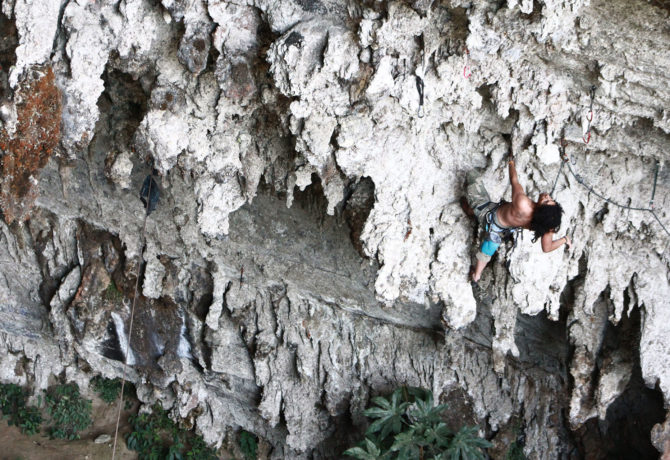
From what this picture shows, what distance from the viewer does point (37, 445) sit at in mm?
8320

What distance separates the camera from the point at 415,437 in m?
5.59

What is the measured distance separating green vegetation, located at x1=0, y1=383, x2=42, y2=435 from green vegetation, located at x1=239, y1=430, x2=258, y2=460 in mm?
3005

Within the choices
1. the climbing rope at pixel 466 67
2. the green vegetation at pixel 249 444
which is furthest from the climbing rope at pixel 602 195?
the green vegetation at pixel 249 444

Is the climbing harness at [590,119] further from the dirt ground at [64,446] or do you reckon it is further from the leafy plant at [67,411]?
the leafy plant at [67,411]

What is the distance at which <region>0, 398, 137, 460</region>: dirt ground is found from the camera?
816 centimetres

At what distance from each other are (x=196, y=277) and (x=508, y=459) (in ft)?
13.6

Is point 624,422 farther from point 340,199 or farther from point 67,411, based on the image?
point 67,411

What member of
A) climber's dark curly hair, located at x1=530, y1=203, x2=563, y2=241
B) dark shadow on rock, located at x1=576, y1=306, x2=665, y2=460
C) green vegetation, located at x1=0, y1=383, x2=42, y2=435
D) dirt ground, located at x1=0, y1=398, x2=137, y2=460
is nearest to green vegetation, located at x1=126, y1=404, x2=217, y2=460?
dirt ground, located at x1=0, y1=398, x2=137, y2=460

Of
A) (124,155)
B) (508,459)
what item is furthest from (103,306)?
(508,459)

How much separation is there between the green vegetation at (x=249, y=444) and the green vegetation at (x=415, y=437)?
264cm

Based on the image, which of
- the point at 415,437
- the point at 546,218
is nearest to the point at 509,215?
the point at 546,218

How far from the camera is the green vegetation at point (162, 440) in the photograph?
809 centimetres

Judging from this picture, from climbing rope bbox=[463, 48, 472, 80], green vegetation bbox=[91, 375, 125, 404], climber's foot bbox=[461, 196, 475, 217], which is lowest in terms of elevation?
green vegetation bbox=[91, 375, 125, 404]

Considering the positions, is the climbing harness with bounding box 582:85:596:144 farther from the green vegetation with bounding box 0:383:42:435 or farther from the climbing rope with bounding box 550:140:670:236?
the green vegetation with bounding box 0:383:42:435
